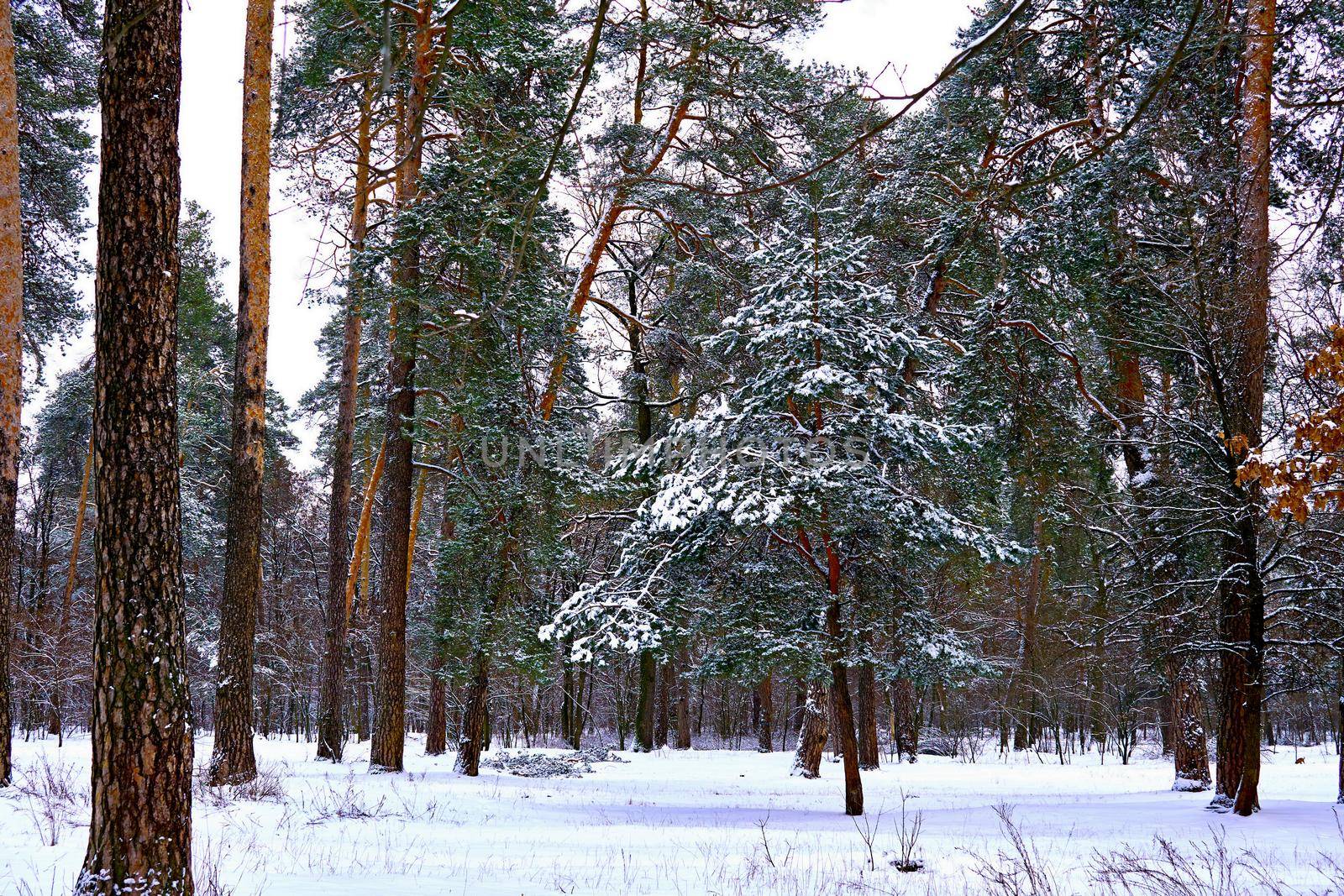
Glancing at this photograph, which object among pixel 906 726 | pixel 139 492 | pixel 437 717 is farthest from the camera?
pixel 906 726

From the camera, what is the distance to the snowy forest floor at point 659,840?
547cm

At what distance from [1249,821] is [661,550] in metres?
6.93

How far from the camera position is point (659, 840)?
26.7 ft

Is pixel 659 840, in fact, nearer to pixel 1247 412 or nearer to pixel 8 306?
pixel 1247 412

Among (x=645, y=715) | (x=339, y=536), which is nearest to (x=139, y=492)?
(x=339, y=536)

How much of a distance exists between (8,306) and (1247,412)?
42.8ft

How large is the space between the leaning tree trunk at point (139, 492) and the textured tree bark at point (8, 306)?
5.92 meters

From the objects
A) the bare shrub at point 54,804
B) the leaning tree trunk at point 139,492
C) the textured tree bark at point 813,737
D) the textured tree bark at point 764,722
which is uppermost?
the leaning tree trunk at point 139,492

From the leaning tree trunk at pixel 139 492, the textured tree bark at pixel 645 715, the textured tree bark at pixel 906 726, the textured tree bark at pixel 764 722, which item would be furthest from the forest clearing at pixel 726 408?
the textured tree bark at pixel 764 722

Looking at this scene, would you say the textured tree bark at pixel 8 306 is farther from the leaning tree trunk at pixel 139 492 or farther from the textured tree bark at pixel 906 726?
the textured tree bark at pixel 906 726

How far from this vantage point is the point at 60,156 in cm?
1341

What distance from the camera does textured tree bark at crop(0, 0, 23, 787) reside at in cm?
887

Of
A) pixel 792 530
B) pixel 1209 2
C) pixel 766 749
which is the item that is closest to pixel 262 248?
pixel 792 530

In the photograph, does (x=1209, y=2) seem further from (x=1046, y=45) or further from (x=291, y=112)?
(x=291, y=112)
